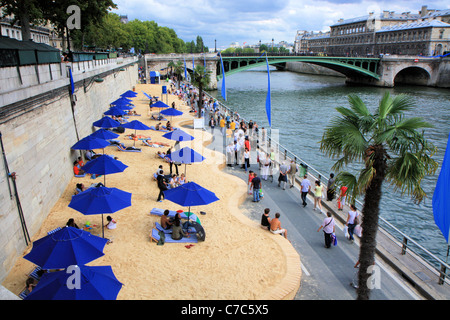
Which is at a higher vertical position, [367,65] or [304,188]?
[367,65]

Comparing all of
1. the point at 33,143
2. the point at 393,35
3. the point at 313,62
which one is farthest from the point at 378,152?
the point at 393,35

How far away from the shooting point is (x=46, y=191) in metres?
12.8

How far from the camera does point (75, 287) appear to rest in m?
6.11

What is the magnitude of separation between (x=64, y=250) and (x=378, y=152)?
712 centimetres

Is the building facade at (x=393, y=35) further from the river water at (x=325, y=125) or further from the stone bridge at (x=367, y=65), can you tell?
the river water at (x=325, y=125)

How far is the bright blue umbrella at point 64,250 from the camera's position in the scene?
24.1 feet

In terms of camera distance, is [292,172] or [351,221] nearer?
[351,221]

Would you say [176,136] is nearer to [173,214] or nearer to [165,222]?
[173,214]

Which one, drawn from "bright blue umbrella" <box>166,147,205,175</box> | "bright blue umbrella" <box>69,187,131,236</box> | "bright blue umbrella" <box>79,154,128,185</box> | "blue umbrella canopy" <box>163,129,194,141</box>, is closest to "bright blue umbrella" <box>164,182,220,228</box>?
"bright blue umbrella" <box>69,187,131,236</box>

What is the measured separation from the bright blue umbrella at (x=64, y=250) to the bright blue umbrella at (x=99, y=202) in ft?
6.55

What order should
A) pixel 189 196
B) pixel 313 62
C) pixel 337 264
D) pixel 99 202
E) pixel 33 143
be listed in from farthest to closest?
pixel 313 62, pixel 33 143, pixel 189 196, pixel 337 264, pixel 99 202

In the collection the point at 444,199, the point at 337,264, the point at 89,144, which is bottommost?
the point at 337,264

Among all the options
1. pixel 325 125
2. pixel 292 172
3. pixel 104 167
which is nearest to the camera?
pixel 104 167

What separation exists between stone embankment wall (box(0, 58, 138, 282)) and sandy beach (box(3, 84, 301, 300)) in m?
0.61
